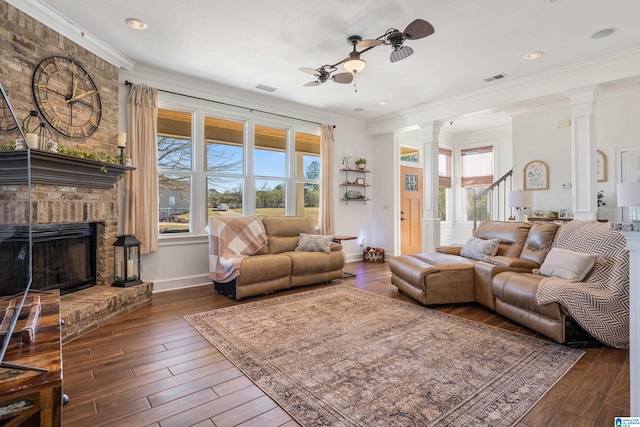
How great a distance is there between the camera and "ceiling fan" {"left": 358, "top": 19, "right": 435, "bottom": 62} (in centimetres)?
256

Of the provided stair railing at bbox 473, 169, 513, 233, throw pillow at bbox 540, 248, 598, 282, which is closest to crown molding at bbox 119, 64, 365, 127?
stair railing at bbox 473, 169, 513, 233

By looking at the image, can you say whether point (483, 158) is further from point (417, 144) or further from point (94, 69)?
point (94, 69)

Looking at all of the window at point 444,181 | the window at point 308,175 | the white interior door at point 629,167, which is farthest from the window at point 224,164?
the white interior door at point 629,167

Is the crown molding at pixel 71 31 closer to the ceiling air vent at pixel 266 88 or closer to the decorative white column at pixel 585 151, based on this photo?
the ceiling air vent at pixel 266 88

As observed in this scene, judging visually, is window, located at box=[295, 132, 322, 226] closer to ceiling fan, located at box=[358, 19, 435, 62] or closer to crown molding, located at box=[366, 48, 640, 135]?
crown molding, located at box=[366, 48, 640, 135]

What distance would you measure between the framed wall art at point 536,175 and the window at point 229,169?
13.3ft

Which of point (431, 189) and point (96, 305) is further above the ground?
point (431, 189)

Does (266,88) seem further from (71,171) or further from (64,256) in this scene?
(64,256)

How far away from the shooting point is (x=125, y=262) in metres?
3.59

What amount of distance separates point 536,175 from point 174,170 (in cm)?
639

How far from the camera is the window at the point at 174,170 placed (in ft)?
14.7

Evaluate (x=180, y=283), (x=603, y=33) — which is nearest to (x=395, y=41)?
(x=603, y=33)

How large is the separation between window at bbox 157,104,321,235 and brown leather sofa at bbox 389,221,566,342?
2.44m

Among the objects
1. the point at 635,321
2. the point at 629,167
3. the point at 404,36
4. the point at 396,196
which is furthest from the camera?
the point at 396,196
